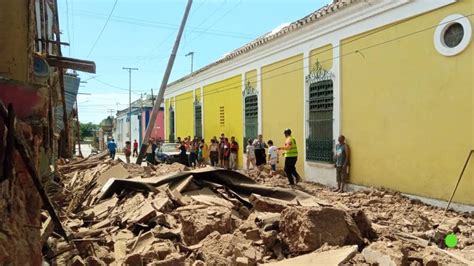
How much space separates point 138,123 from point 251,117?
29383mm

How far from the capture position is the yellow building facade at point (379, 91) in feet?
26.7

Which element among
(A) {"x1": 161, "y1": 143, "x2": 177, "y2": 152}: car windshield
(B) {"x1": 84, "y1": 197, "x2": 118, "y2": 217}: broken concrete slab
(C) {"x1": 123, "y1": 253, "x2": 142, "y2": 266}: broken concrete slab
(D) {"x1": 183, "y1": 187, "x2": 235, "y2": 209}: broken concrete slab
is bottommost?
(C) {"x1": 123, "y1": 253, "x2": 142, "y2": 266}: broken concrete slab

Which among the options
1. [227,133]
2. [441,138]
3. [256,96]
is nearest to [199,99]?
[227,133]

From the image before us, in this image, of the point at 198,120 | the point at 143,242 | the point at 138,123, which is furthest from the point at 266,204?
the point at 138,123

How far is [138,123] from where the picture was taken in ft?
145

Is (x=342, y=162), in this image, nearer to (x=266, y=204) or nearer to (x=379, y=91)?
(x=379, y=91)

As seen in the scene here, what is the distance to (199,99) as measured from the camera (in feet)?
74.3

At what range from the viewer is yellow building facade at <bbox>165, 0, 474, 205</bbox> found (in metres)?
8.13

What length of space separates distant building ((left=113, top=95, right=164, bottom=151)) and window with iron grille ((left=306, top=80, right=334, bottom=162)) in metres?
21.4

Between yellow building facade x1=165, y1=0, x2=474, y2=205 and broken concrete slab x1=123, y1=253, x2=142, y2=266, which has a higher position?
yellow building facade x1=165, y1=0, x2=474, y2=205

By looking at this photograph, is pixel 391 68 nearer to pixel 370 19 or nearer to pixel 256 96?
pixel 370 19

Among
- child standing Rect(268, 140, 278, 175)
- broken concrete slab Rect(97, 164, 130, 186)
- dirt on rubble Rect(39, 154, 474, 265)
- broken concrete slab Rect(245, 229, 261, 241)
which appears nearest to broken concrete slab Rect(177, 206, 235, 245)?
dirt on rubble Rect(39, 154, 474, 265)

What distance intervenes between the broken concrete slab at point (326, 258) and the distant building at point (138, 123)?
1124 inches

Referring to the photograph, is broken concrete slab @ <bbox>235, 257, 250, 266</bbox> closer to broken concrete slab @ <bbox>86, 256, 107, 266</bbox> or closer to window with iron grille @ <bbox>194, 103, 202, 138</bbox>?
broken concrete slab @ <bbox>86, 256, 107, 266</bbox>
